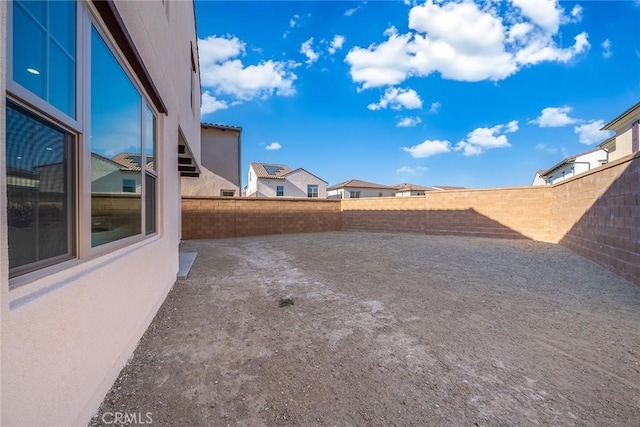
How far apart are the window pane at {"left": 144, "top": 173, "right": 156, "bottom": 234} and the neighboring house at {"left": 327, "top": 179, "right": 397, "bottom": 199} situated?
30.1 meters

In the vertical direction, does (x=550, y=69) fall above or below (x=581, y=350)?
above

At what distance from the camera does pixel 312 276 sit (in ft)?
16.6

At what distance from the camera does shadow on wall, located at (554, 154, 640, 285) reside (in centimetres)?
444

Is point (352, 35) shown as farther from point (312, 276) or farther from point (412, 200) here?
point (312, 276)

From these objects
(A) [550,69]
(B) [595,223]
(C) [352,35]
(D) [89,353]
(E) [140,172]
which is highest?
(C) [352,35]

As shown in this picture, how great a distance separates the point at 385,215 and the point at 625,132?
48.3 feet

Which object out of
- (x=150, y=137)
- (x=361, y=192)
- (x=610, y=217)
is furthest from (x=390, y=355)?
(x=361, y=192)

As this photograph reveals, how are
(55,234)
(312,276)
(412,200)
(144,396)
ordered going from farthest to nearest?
1. (412,200)
2. (312,276)
3. (144,396)
4. (55,234)

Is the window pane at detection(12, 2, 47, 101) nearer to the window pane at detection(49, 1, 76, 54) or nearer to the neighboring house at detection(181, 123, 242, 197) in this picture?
the window pane at detection(49, 1, 76, 54)

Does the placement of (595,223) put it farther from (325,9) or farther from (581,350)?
(325,9)

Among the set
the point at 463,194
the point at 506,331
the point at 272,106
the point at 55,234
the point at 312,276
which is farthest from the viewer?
the point at 272,106

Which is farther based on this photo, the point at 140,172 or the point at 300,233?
the point at 300,233

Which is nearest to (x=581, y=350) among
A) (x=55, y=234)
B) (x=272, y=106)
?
(x=55, y=234)

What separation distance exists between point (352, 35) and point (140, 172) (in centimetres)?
1614
